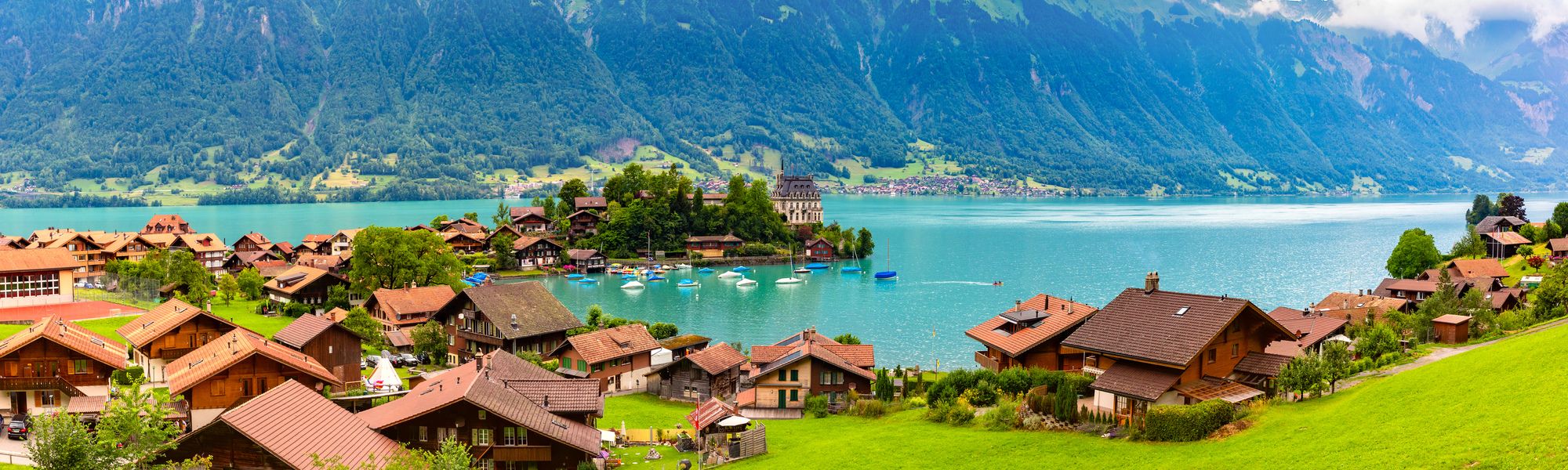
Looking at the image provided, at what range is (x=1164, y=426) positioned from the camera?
19906 mm

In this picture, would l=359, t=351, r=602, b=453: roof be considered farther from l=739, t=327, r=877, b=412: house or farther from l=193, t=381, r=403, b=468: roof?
l=739, t=327, r=877, b=412: house

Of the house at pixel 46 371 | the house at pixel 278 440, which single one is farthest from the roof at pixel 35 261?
the house at pixel 278 440

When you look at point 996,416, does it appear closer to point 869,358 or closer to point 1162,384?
point 1162,384

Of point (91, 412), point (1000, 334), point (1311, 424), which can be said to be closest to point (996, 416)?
point (1311, 424)

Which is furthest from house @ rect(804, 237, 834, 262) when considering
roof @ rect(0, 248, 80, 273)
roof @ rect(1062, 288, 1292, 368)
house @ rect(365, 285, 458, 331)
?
roof @ rect(1062, 288, 1292, 368)

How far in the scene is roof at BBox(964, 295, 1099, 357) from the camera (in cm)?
3166

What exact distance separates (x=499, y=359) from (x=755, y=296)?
51143mm

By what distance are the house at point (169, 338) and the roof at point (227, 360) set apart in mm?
3431

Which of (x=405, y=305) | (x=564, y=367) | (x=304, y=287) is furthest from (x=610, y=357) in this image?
(x=304, y=287)

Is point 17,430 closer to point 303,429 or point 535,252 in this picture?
point 303,429

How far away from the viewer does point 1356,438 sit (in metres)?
16.2

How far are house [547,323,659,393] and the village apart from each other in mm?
110

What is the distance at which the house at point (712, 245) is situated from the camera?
10838 cm

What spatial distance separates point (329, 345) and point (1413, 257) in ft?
221
